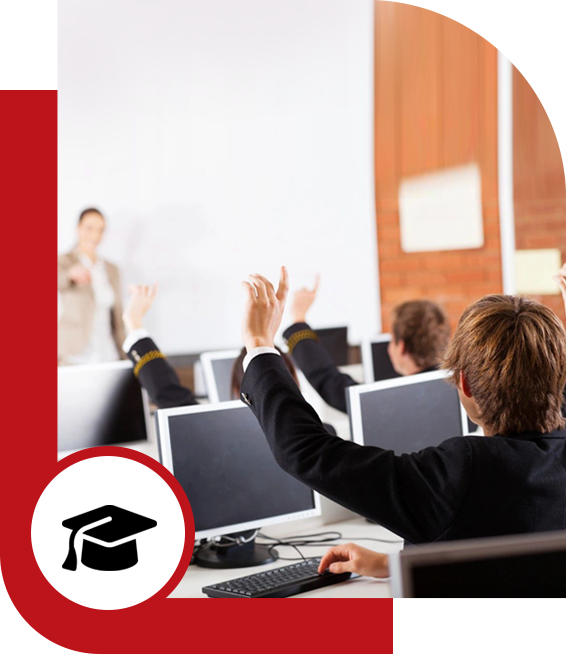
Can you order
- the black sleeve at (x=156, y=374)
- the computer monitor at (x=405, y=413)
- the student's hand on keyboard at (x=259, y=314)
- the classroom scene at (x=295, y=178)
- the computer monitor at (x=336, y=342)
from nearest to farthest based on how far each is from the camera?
the student's hand on keyboard at (x=259, y=314) < the computer monitor at (x=405, y=413) < the black sleeve at (x=156, y=374) < the computer monitor at (x=336, y=342) < the classroom scene at (x=295, y=178)

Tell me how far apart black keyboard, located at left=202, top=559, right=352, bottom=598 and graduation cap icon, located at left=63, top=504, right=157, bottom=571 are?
266 millimetres

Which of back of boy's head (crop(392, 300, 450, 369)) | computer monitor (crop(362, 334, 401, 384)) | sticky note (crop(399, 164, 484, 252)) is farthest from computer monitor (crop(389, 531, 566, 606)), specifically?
sticky note (crop(399, 164, 484, 252))

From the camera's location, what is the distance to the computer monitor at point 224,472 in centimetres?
209

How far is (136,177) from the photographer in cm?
568

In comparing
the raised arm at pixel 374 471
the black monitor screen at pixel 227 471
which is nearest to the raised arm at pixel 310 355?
the black monitor screen at pixel 227 471

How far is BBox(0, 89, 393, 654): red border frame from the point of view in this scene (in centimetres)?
166

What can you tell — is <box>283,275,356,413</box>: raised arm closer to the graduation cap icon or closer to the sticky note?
the graduation cap icon

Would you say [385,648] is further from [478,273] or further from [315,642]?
[478,273]

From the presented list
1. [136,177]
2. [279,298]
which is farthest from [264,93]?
[279,298]

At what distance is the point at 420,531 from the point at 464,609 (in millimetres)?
405

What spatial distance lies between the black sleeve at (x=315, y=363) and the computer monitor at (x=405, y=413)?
99mm

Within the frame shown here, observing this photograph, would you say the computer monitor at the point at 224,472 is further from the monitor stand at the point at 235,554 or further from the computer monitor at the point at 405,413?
the computer monitor at the point at 405,413

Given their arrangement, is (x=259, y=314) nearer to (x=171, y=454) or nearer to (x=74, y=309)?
(x=171, y=454)

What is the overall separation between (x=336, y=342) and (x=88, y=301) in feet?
6.08
